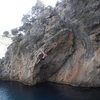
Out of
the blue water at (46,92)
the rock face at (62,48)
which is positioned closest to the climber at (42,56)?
the rock face at (62,48)

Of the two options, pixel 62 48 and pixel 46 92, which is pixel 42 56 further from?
pixel 46 92

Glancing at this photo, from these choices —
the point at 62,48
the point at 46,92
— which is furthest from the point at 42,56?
the point at 46,92

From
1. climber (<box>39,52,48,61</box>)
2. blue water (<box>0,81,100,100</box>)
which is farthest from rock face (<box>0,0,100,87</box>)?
blue water (<box>0,81,100,100</box>)

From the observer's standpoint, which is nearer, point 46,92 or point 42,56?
point 46,92

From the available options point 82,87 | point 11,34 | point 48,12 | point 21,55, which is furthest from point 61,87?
point 11,34

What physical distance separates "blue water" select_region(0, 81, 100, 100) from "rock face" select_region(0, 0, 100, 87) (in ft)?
8.37

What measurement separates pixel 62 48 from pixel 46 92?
38.8ft

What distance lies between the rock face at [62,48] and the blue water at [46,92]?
8.37 ft

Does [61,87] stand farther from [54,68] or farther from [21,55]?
[21,55]

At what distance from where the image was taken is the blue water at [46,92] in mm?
51950

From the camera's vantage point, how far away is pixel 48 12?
67.2 m

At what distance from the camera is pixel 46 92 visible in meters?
57.2

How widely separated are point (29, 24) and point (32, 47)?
30.4ft

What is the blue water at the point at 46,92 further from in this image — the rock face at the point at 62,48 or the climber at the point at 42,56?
the climber at the point at 42,56
